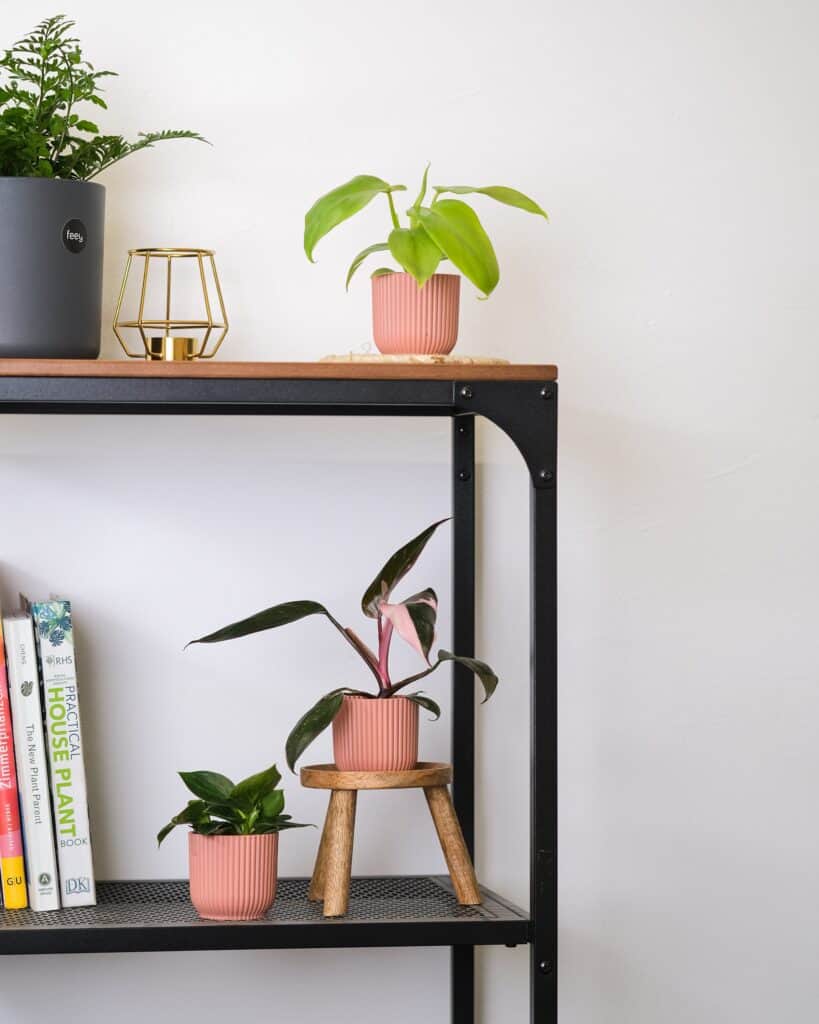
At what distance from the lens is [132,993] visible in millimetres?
1396

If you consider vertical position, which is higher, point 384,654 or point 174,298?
point 174,298

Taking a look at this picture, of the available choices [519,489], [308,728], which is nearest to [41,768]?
[308,728]

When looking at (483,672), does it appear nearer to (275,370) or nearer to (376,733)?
(376,733)

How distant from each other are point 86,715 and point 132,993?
313 mm

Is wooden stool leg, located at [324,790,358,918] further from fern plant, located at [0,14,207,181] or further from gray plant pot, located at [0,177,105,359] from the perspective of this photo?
fern plant, located at [0,14,207,181]

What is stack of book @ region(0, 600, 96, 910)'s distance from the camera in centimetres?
120

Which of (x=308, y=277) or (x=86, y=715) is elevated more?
(x=308, y=277)

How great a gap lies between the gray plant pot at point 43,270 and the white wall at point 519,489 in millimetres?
228

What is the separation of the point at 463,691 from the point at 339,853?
0.29 metres

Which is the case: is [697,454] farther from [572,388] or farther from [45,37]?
[45,37]

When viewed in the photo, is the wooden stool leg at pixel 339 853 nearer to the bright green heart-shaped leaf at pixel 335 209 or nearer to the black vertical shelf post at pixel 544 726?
the black vertical shelf post at pixel 544 726

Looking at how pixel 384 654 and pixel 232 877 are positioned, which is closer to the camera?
pixel 232 877

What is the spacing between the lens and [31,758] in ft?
3.95

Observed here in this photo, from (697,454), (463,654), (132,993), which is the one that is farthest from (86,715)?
(697,454)
